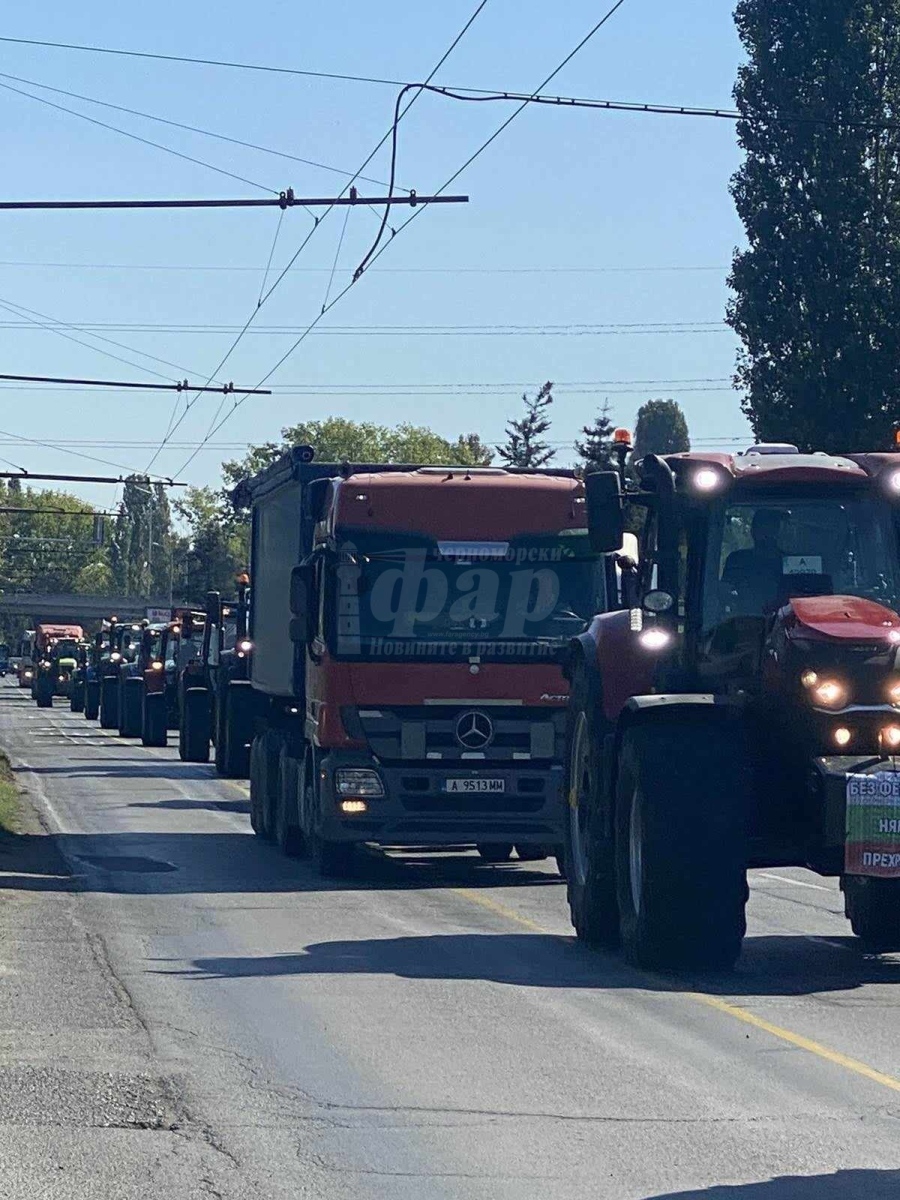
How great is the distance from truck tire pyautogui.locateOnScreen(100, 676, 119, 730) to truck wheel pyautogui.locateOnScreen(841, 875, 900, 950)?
4619cm

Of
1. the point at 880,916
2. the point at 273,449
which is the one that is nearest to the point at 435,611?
the point at 880,916

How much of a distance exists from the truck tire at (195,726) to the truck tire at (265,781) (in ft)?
58.5

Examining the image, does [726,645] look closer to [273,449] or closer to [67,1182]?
[67,1182]

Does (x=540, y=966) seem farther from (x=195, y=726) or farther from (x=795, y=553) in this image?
(x=195, y=726)

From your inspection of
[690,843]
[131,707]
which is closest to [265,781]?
[690,843]

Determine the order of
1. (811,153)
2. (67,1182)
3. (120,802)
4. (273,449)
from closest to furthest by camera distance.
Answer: (67,1182) < (120,802) < (811,153) < (273,449)

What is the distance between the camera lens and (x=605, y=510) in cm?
1260

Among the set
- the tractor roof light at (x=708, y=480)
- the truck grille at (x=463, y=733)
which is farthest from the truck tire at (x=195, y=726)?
the tractor roof light at (x=708, y=480)

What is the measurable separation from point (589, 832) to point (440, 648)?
4546mm

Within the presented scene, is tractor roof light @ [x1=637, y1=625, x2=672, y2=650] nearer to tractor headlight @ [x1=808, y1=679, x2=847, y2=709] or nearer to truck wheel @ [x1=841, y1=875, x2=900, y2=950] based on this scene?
tractor headlight @ [x1=808, y1=679, x2=847, y2=709]

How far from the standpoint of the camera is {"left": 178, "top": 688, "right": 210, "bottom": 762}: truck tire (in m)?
41.8

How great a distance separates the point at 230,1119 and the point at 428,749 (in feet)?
32.0

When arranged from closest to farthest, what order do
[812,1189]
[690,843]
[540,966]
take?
1. [812,1189]
2. [690,843]
3. [540,966]

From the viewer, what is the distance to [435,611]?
18.3 metres
